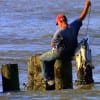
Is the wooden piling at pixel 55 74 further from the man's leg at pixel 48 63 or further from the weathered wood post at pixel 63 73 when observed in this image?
Answer: the man's leg at pixel 48 63

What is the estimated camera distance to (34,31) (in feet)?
97.3

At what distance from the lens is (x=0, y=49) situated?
24312 mm

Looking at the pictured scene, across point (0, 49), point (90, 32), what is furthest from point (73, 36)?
point (90, 32)

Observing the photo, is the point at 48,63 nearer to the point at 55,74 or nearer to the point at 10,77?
the point at 55,74

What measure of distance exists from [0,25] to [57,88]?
1790cm

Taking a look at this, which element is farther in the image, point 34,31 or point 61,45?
point 34,31

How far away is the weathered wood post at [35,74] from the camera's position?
14992mm

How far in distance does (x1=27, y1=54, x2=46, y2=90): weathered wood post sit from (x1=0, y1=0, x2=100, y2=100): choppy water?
70 centimetres

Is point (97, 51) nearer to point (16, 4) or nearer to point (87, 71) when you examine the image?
point (87, 71)

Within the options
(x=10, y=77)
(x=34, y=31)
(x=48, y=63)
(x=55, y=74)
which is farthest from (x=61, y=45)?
(x=34, y=31)

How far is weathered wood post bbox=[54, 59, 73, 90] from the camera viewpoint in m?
14.7

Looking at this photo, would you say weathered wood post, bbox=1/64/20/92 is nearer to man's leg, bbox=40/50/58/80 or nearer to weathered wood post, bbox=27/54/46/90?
weathered wood post, bbox=27/54/46/90

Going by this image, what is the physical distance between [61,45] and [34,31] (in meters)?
15.0

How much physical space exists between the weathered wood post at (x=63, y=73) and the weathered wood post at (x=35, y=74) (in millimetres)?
423
